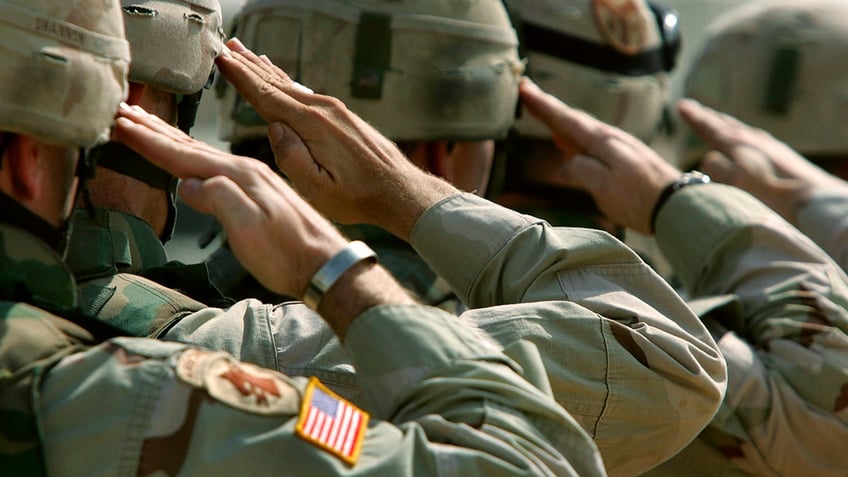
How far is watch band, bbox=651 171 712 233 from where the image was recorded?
339 centimetres

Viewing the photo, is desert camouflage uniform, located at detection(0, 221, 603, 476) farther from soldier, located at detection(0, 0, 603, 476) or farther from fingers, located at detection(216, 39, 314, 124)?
fingers, located at detection(216, 39, 314, 124)

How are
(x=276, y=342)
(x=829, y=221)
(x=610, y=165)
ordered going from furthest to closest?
(x=829, y=221) < (x=610, y=165) < (x=276, y=342)

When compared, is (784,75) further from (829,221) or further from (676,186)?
(676,186)

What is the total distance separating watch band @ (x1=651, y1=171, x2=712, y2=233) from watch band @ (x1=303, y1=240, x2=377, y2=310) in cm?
170

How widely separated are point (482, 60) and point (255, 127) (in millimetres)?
629

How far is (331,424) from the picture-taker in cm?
173

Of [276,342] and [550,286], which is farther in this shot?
[550,286]

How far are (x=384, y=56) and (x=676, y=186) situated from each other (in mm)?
840

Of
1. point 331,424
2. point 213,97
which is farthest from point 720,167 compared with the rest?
point 213,97

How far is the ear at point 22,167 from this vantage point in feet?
5.94

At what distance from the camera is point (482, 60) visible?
11.3ft

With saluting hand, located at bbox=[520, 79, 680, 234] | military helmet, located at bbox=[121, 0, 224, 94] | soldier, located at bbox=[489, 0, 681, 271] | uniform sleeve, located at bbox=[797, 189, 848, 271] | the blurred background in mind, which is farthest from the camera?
the blurred background

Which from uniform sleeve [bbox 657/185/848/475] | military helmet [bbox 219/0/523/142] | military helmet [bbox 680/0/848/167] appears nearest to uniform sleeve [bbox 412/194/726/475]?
uniform sleeve [bbox 657/185/848/475]

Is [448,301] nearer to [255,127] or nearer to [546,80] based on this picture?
[255,127]
